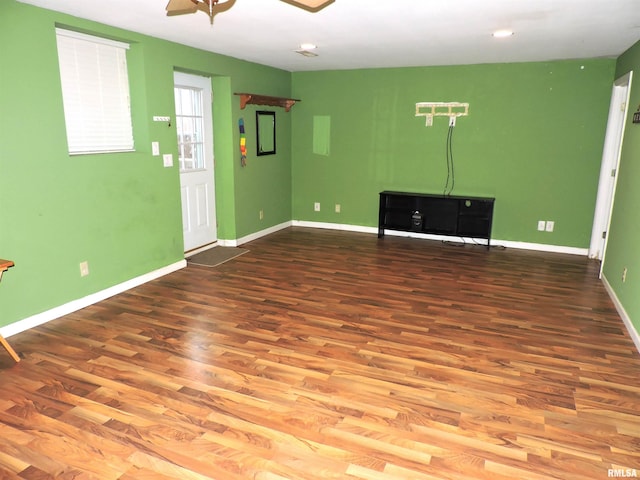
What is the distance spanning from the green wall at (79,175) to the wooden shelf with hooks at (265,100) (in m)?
0.11

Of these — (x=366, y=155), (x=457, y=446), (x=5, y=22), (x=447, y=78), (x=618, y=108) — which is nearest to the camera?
(x=457, y=446)

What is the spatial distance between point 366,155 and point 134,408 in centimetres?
483

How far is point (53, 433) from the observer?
2.19 m

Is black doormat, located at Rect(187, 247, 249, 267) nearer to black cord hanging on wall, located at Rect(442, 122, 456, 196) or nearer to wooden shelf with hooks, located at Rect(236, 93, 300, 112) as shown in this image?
wooden shelf with hooks, located at Rect(236, 93, 300, 112)

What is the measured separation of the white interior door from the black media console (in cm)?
232

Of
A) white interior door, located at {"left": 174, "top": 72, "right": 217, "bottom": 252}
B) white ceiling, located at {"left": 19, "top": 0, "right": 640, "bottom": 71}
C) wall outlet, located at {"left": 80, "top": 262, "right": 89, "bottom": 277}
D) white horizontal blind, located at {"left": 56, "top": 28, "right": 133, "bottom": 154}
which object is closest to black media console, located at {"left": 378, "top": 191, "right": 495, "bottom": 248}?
white ceiling, located at {"left": 19, "top": 0, "right": 640, "bottom": 71}

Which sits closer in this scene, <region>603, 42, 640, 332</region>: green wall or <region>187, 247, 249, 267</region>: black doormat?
<region>603, 42, 640, 332</region>: green wall

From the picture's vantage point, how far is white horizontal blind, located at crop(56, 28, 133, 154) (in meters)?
3.55

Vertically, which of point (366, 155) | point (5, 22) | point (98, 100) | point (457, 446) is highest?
point (5, 22)

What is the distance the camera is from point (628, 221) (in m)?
3.77

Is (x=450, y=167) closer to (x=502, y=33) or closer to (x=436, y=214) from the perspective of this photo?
(x=436, y=214)

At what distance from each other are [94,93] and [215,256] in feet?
6.96

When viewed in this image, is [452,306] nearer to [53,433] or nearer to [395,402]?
[395,402]

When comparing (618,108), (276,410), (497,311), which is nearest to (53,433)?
(276,410)
